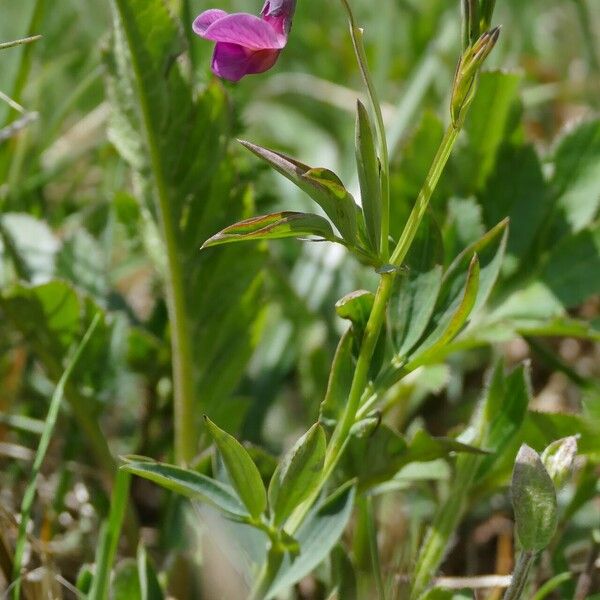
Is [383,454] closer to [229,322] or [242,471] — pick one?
[242,471]

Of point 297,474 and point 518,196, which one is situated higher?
point 518,196

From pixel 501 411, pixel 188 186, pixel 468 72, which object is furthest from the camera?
pixel 188 186

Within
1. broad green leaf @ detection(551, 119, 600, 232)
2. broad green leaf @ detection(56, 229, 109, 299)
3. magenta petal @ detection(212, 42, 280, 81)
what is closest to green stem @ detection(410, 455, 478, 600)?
broad green leaf @ detection(551, 119, 600, 232)

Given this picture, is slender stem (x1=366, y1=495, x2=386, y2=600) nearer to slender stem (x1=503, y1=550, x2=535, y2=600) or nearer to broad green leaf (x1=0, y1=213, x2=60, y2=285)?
slender stem (x1=503, y1=550, x2=535, y2=600)

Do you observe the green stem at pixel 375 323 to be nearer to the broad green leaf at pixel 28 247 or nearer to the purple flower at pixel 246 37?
the purple flower at pixel 246 37

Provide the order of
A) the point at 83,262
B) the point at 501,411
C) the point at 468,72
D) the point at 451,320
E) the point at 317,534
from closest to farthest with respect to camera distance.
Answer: the point at 468,72 < the point at 451,320 < the point at 317,534 < the point at 501,411 < the point at 83,262

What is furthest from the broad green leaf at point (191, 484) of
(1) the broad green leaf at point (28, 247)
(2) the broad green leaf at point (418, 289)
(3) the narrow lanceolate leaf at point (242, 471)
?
(1) the broad green leaf at point (28, 247)

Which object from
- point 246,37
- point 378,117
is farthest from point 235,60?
point 378,117
